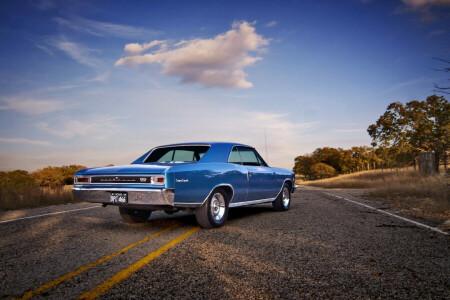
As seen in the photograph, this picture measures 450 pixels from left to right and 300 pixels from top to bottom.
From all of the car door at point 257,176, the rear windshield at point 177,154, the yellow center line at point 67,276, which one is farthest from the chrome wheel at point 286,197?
the yellow center line at point 67,276

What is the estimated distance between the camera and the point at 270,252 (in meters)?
4.00

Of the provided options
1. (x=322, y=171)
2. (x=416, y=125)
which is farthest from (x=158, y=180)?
(x=322, y=171)

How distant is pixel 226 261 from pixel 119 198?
237 centimetres

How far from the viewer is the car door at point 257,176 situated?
22.4 ft

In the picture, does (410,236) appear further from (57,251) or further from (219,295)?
(57,251)

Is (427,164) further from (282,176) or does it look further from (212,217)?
(212,217)

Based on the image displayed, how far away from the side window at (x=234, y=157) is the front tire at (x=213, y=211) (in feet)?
2.56

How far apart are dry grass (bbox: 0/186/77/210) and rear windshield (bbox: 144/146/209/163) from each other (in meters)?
6.55

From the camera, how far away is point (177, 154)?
657 cm

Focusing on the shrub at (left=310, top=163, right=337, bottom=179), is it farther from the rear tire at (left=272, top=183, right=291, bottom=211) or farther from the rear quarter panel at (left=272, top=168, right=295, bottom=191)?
the rear tire at (left=272, top=183, right=291, bottom=211)

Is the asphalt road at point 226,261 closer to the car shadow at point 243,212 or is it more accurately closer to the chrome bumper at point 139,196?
the chrome bumper at point 139,196

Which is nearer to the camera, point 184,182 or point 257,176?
point 184,182

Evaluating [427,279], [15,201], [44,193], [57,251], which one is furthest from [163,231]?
[44,193]

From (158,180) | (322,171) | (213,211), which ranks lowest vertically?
(322,171)
